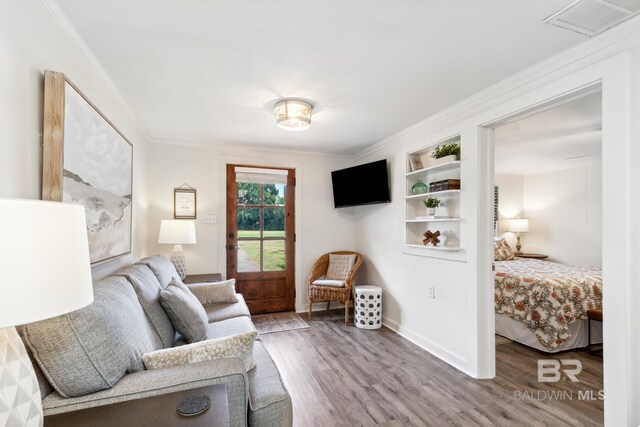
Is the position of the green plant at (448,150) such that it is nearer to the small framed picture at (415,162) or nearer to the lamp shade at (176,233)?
the small framed picture at (415,162)

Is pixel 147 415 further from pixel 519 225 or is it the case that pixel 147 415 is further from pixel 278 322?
pixel 519 225

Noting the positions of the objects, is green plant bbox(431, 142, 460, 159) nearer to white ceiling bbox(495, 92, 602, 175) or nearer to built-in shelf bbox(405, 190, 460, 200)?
built-in shelf bbox(405, 190, 460, 200)

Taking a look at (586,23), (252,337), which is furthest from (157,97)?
(586,23)

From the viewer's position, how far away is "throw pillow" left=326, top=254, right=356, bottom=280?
14.2ft

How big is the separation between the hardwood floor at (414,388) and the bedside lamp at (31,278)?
5.21ft

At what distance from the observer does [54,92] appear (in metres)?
1.35

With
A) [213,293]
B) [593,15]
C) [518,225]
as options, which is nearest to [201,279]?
[213,293]

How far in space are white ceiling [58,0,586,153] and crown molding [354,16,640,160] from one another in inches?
3.0

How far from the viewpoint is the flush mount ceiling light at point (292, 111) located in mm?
2583

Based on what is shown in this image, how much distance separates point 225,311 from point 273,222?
187 cm

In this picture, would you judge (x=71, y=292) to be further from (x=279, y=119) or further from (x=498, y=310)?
(x=498, y=310)

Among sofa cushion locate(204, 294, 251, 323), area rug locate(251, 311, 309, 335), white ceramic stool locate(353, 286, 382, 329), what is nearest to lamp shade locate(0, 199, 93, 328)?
sofa cushion locate(204, 294, 251, 323)

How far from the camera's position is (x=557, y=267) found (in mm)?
4043

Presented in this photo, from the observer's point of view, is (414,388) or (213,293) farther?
(213,293)
